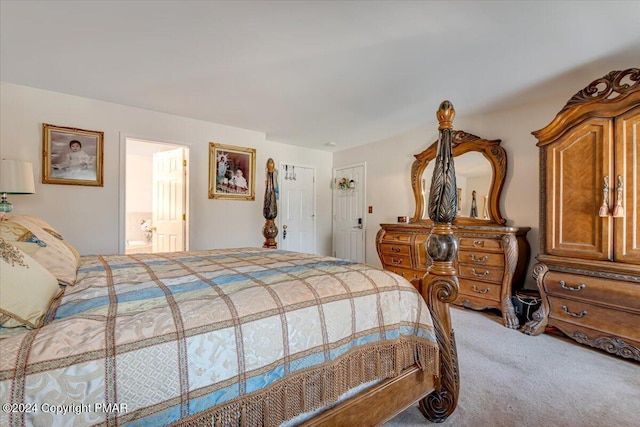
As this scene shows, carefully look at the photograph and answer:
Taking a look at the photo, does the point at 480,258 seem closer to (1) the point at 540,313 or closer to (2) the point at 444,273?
(1) the point at 540,313

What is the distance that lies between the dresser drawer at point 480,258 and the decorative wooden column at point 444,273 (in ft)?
6.21

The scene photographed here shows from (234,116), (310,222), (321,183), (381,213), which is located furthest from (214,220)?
(381,213)

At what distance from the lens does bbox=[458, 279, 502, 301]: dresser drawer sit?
9.96 ft

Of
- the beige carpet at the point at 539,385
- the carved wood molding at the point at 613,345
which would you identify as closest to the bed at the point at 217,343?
the beige carpet at the point at 539,385

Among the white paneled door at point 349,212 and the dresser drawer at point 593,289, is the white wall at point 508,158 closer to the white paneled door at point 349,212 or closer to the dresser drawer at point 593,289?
the white paneled door at point 349,212

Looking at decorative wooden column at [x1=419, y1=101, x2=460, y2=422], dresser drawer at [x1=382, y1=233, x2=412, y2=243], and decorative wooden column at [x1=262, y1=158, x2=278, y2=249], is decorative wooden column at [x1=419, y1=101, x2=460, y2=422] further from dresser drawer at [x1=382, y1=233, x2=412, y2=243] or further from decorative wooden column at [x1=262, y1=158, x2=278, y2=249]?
dresser drawer at [x1=382, y1=233, x2=412, y2=243]

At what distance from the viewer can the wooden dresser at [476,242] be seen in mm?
2975

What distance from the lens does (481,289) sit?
316 centimetres

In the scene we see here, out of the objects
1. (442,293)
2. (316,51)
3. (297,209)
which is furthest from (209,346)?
(297,209)

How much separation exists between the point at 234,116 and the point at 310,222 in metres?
2.53

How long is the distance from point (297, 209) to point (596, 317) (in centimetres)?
425

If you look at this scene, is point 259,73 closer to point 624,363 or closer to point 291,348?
point 291,348

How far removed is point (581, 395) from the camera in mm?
1749
